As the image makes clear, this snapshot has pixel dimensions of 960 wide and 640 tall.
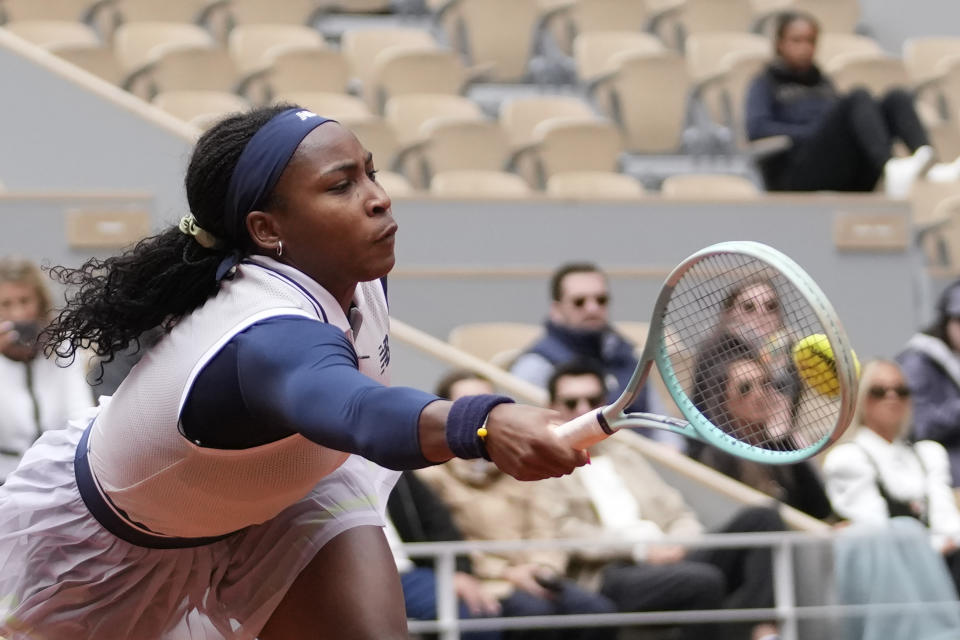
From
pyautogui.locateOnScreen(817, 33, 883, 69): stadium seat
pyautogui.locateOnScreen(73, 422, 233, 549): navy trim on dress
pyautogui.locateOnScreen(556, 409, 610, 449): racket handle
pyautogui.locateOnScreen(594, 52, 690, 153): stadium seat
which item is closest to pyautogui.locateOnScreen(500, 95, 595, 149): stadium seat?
pyautogui.locateOnScreen(594, 52, 690, 153): stadium seat

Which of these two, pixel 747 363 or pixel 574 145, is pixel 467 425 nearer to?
pixel 747 363

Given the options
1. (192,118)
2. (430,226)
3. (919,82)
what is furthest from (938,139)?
(192,118)

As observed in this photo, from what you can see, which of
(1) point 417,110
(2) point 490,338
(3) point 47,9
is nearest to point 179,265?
(2) point 490,338

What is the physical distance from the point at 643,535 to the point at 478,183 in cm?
326

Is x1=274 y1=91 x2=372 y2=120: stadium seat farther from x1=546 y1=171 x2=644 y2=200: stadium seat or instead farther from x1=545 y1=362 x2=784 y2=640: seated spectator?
x1=545 y1=362 x2=784 y2=640: seated spectator

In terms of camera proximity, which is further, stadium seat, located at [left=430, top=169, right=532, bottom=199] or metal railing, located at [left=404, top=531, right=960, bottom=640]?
stadium seat, located at [left=430, top=169, right=532, bottom=199]

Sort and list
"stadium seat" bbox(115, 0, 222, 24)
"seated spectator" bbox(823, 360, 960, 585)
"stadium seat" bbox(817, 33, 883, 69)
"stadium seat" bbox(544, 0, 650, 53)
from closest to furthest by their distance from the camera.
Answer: "seated spectator" bbox(823, 360, 960, 585) → "stadium seat" bbox(115, 0, 222, 24) → "stadium seat" bbox(544, 0, 650, 53) → "stadium seat" bbox(817, 33, 883, 69)

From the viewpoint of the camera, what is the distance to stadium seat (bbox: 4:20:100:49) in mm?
8578

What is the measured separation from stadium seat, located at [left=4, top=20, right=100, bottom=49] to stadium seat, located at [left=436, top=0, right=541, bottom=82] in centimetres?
203

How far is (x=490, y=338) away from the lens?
7324mm

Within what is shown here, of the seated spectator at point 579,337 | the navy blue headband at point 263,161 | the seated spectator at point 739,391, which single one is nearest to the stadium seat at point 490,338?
the seated spectator at point 579,337

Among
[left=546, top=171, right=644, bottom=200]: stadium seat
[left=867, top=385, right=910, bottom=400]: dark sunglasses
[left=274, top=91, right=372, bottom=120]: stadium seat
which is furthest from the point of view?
[left=546, top=171, right=644, bottom=200]: stadium seat

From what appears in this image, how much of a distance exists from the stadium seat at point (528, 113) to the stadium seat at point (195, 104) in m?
1.42

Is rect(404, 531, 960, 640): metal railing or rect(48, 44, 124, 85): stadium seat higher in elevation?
rect(48, 44, 124, 85): stadium seat
